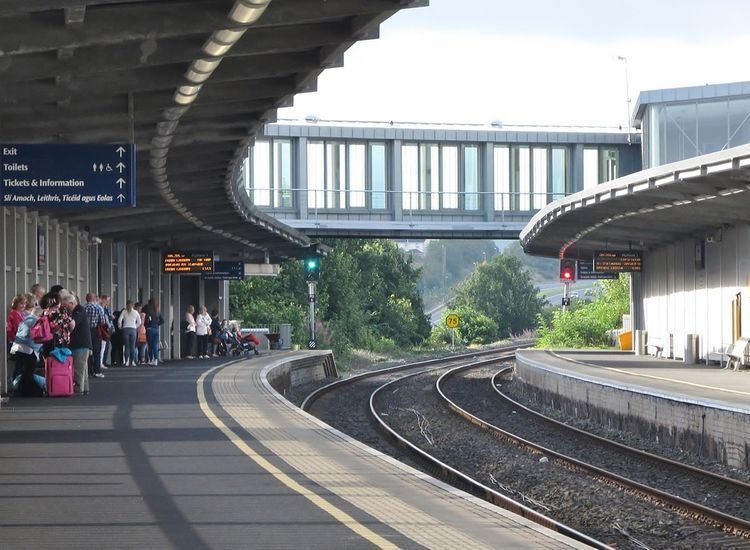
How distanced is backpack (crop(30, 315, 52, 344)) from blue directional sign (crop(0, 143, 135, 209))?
345 cm

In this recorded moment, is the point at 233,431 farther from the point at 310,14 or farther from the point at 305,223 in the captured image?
the point at 305,223

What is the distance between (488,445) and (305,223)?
2878 centimetres

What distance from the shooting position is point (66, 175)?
15.6 meters

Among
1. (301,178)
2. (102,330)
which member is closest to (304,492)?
(102,330)

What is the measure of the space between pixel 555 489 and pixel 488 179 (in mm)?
36374

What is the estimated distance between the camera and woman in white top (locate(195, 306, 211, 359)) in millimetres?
36781

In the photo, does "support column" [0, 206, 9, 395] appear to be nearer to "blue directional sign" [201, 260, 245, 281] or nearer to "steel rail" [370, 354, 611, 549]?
"steel rail" [370, 354, 611, 549]

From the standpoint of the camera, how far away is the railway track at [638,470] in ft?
42.2

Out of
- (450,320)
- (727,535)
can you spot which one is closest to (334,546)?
(727,535)

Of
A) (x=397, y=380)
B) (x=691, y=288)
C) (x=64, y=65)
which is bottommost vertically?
(x=397, y=380)

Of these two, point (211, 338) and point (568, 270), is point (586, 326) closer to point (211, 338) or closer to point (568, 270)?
point (568, 270)

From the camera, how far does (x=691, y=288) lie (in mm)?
31297

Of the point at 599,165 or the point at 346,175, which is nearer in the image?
the point at 346,175

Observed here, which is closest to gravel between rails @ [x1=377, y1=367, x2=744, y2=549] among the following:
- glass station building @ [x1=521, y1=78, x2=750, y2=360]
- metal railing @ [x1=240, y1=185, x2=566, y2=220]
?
glass station building @ [x1=521, y1=78, x2=750, y2=360]
